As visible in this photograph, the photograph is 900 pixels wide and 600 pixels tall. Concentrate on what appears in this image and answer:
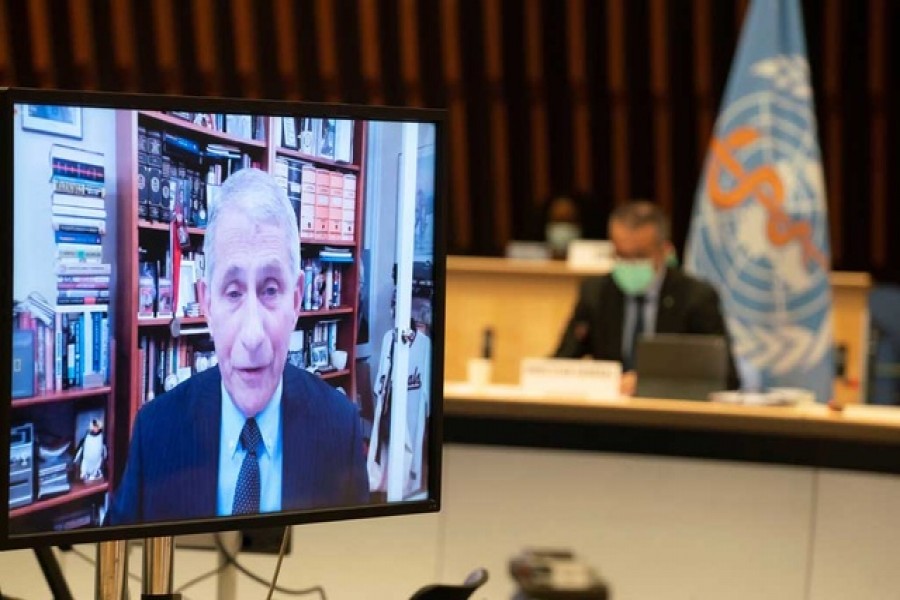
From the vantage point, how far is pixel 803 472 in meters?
3.30

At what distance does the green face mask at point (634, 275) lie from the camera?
17.3 ft

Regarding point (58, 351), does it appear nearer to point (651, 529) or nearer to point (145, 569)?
point (145, 569)

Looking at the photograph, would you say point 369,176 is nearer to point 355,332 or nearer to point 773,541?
point 355,332

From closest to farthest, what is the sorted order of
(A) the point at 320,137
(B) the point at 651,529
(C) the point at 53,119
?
(C) the point at 53,119 < (A) the point at 320,137 < (B) the point at 651,529

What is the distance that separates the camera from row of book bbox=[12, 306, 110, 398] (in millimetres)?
1557

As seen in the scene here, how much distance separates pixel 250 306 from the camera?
174cm

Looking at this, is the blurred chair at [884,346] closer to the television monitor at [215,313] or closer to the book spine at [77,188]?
the television monitor at [215,313]

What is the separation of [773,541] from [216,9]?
18.4ft

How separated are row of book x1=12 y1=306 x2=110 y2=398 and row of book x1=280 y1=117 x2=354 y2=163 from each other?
0.34 metres

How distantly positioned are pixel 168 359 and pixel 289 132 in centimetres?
33

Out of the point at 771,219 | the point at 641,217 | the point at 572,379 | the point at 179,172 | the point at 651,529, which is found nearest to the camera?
the point at 179,172

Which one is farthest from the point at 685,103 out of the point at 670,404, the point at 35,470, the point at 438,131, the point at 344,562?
the point at 35,470

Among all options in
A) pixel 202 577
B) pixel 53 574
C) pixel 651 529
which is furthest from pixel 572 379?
pixel 53 574

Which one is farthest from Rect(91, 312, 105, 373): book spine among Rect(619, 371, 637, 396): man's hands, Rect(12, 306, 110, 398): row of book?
Rect(619, 371, 637, 396): man's hands
